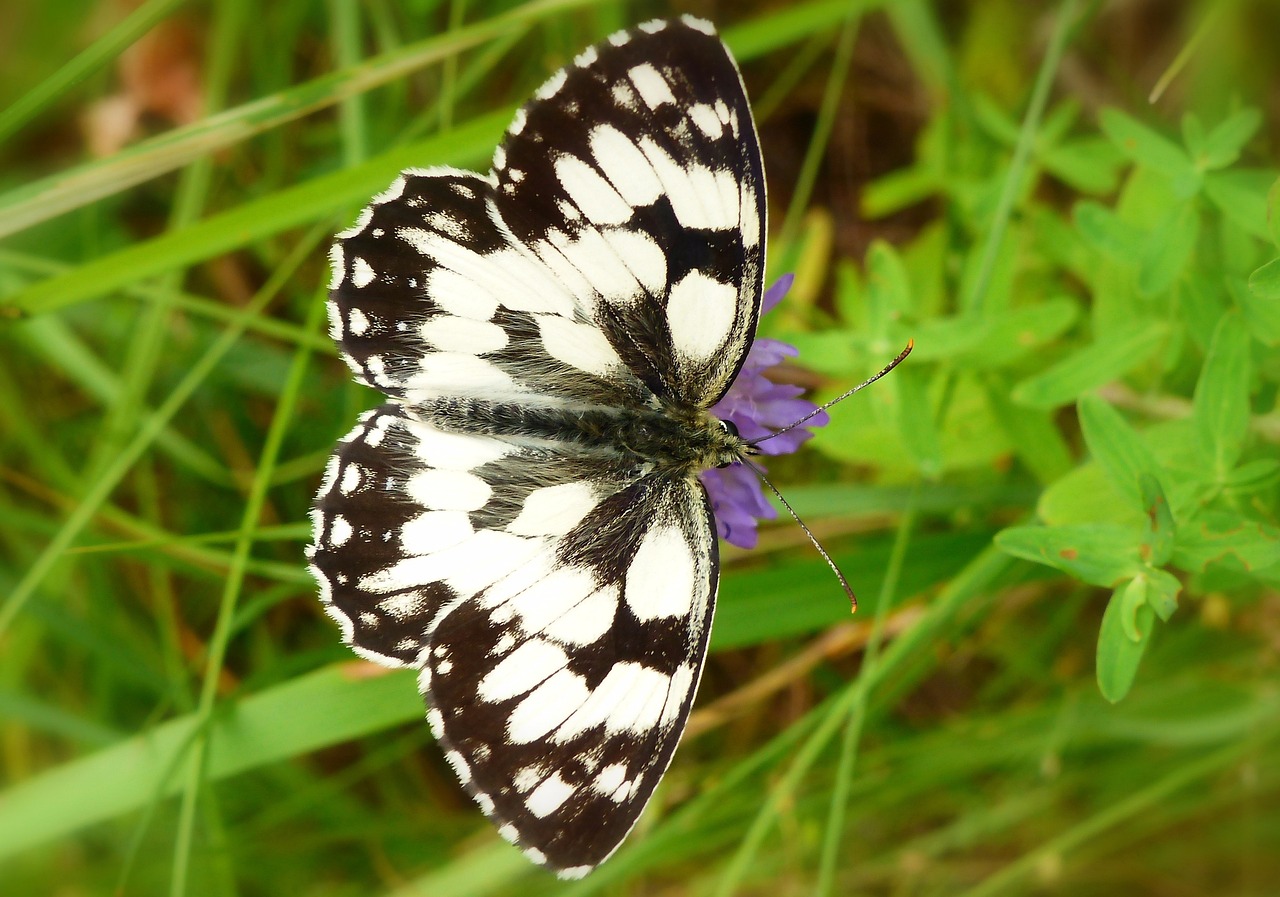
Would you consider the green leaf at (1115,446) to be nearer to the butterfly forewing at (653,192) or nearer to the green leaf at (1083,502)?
the green leaf at (1083,502)

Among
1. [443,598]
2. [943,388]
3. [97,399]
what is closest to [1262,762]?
[943,388]

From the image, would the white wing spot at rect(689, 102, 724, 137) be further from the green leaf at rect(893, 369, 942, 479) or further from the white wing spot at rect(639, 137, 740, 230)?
the green leaf at rect(893, 369, 942, 479)

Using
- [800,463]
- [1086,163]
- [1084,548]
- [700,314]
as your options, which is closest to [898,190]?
[1086,163]

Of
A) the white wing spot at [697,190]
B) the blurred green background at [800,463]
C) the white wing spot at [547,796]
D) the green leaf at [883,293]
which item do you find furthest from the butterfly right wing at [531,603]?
the green leaf at [883,293]

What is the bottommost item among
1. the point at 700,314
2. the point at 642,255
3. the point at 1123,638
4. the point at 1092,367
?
the point at 1123,638

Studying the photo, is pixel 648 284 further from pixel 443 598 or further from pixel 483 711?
pixel 483 711

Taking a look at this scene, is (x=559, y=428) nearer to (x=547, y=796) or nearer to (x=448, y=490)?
(x=448, y=490)

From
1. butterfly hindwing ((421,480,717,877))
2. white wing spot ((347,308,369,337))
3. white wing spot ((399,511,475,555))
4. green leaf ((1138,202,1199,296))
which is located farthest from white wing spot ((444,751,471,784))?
green leaf ((1138,202,1199,296))
